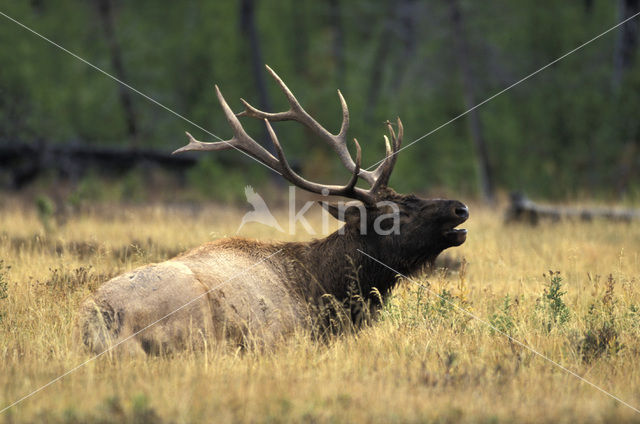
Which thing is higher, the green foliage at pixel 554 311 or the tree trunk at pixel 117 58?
the tree trunk at pixel 117 58

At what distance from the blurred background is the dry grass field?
31.8 feet

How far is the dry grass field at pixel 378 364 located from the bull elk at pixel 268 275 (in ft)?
0.60

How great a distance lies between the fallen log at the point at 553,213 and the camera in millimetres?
11852

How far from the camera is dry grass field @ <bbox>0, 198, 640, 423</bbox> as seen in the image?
375 centimetres

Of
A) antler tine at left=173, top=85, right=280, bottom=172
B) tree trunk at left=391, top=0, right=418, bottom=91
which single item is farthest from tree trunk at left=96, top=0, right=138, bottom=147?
antler tine at left=173, top=85, right=280, bottom=172

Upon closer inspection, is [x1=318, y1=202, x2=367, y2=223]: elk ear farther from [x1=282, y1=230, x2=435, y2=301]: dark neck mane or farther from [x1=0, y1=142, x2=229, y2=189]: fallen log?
[x1=0, y1=142, x2=229, y2=189]: fallen log

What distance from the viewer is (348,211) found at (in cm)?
585

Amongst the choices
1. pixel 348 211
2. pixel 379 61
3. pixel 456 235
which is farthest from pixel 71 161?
pixel 379 61

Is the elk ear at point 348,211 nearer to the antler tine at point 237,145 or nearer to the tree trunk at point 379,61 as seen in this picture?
the antler tine at point 237,145

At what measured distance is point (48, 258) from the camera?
7.38 meters

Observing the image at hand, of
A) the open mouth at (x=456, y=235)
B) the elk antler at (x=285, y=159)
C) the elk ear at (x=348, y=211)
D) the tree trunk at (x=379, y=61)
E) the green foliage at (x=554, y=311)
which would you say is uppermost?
the tree trunk at (x=379, y=61)

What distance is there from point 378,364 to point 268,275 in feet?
4.32

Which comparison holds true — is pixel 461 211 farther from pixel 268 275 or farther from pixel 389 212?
pixel 268 275

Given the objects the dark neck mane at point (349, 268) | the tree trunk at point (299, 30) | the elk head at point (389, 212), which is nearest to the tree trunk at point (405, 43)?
the tree trunk at point (299, 30)
